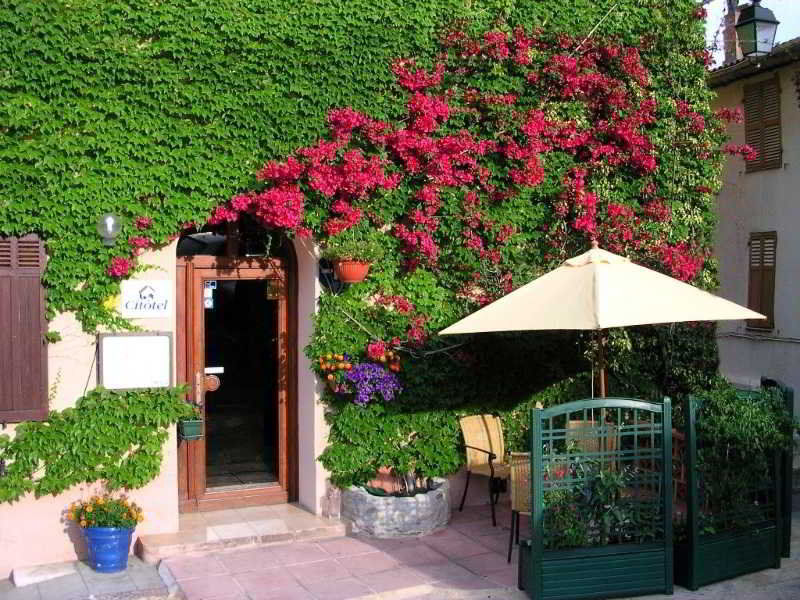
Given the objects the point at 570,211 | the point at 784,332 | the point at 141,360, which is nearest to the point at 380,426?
the point at 141,360

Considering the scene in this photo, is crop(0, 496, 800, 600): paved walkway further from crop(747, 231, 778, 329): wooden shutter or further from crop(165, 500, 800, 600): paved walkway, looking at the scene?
crop(747, 231, 778, 329): wooden shutter

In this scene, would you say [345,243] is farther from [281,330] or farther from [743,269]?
[743,269]

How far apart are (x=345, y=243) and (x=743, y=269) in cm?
738

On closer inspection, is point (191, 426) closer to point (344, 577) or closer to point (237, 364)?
point (237, 364)

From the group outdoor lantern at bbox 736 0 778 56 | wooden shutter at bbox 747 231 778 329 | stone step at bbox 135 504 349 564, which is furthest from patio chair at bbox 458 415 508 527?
wooden shutter at bbox 747 231 778 329

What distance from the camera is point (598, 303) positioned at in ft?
21.5

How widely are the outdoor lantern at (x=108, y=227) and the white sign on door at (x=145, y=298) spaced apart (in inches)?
17.3

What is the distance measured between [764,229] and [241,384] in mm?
7838

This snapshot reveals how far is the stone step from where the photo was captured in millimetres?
7629

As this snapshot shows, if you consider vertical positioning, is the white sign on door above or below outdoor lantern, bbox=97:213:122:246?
below

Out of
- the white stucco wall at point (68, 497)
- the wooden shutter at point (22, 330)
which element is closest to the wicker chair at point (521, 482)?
the white stucco wall at point (68, 497)

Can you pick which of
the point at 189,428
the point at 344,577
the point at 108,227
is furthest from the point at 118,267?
the point at 344,577

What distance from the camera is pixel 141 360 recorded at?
25.7 ft

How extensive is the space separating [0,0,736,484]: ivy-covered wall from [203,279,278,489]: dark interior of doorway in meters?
0.84
